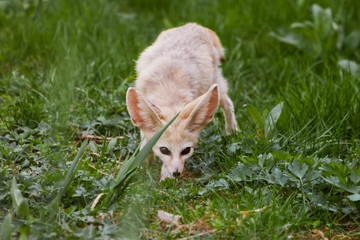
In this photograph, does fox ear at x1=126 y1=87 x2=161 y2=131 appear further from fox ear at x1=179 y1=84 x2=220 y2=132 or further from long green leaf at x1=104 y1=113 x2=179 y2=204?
long green leaf at x1=104 y1=113 x2=179 y2=204

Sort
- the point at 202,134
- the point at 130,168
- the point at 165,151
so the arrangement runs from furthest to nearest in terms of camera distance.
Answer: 1. the point at 202,134
2. the point at 165,151
3. the point at 130,168

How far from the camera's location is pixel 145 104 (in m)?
4.00

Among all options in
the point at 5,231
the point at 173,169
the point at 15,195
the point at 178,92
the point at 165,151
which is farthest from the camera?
the point at 178,92

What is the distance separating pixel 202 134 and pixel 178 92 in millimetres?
472

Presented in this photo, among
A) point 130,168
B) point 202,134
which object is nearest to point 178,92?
point 202,134

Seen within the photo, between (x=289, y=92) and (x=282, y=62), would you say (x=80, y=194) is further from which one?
(x=282, y=62)

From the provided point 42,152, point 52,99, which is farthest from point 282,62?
point 42,152

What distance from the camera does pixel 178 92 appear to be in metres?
4.58

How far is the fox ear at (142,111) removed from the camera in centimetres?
400

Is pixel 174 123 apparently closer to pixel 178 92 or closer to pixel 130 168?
pixel 178 92

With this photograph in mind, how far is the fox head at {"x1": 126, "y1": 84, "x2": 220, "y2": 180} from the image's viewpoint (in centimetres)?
404

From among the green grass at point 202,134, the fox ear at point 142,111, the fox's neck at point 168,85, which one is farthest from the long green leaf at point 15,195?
the fox's neck at point 168,85

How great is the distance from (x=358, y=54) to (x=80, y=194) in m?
4.50

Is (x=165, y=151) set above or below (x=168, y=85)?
below
